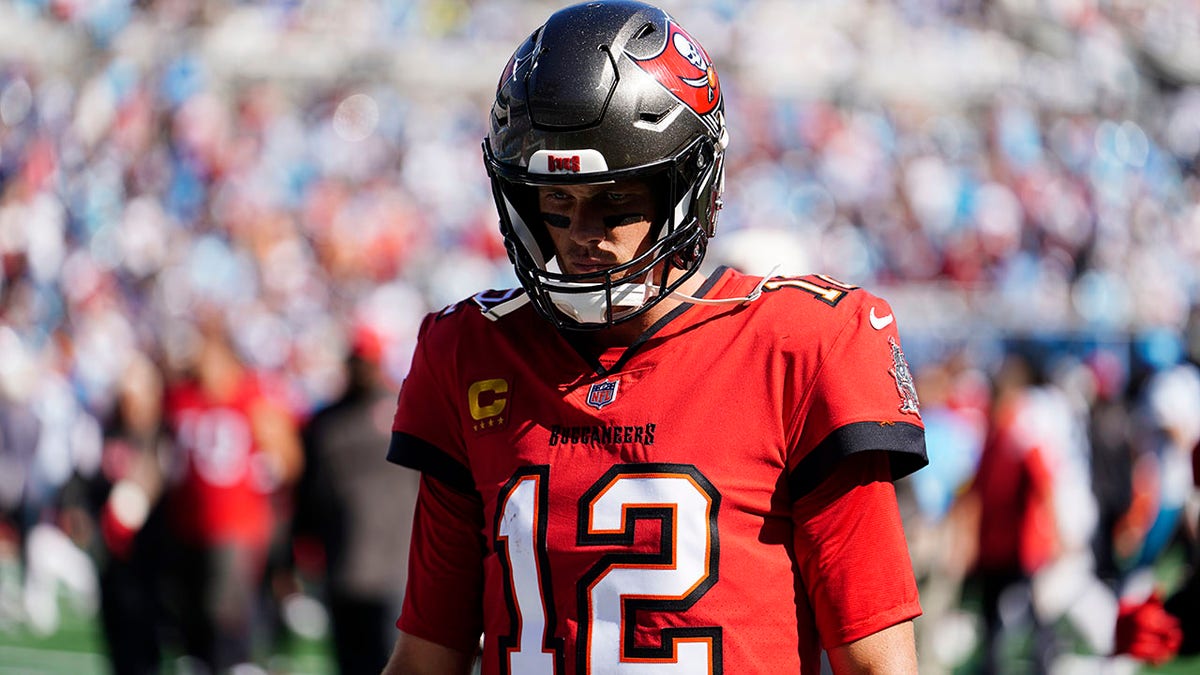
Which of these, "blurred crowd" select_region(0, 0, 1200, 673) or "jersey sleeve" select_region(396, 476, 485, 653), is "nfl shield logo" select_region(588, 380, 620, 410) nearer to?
"jersey sleeve" select_region(396, 476, 485, 653)

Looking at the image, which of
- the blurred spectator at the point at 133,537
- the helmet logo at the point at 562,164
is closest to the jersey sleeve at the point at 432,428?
the helmet logo at the point at 562,164

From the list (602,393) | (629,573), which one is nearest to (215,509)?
(602,393)

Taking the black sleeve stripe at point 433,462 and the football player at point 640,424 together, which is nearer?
the football player at point 640,424

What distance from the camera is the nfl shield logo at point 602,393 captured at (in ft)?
7.34

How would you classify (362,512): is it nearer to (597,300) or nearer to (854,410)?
(597,300)

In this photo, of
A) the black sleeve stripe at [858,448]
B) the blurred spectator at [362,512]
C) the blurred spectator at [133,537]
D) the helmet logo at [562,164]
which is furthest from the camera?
the blurred spectator at [133,537]

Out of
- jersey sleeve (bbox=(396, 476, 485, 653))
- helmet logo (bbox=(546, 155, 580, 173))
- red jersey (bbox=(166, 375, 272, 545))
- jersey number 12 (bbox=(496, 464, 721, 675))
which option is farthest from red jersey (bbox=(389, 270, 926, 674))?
red jersey (bbox=(166, 375, 272, 545))

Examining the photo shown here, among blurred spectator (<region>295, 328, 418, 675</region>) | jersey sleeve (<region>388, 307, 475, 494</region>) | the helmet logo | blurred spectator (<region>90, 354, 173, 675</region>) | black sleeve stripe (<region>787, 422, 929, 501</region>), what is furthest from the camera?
blurred spectator (<region>90, 354, 173, 675</region>)

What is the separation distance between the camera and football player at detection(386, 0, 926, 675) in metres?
2.12

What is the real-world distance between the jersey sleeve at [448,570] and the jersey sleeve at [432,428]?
0.03 m

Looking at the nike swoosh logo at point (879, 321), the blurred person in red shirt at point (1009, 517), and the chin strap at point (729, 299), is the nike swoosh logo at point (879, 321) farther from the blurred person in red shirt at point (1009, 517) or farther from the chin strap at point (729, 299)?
the blurred person in red shirt at point (1009, 517)

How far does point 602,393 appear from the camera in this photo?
88.5 inches

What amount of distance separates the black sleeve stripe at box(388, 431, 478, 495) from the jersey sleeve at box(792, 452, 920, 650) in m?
0.49

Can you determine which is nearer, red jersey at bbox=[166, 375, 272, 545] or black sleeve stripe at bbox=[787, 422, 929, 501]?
black sleeve stripe at bbox=[787, 422, 929, 501]
